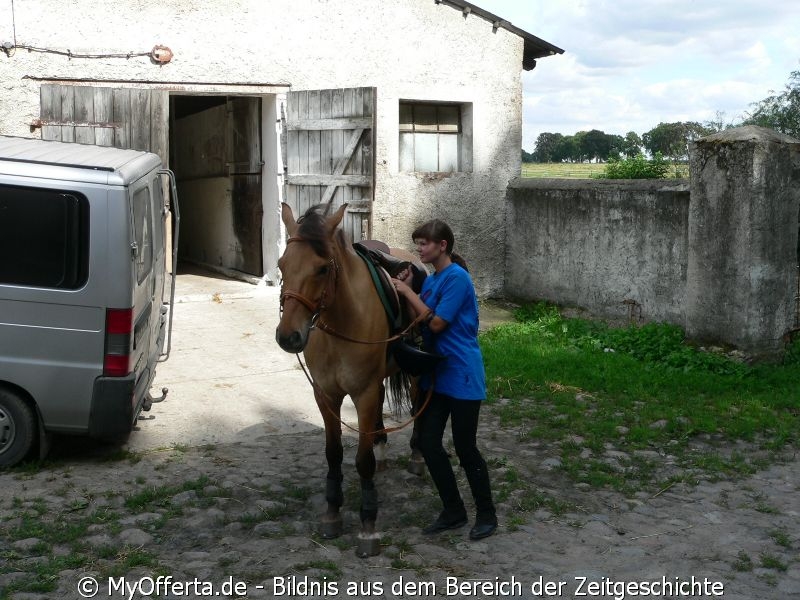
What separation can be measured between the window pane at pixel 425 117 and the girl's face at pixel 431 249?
25.5ft

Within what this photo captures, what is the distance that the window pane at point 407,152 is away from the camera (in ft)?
39.7

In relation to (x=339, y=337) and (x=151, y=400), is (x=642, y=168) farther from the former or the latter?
(x=339, y=337)

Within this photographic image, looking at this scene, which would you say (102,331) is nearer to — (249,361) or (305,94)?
(249,361)

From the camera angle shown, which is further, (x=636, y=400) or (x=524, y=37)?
(x=524, y=37)

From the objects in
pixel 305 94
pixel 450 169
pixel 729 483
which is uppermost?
pixel 305 94

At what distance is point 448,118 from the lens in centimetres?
1245

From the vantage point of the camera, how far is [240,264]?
→ 43.5 ft

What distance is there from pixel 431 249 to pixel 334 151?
639 cm

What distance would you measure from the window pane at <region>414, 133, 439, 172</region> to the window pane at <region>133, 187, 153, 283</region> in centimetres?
622

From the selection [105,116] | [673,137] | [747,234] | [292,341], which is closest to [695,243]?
[747,234]

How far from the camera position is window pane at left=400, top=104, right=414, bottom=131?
39.8 feet

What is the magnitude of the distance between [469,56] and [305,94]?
8.03 ft

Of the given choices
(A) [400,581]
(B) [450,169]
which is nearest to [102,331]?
(A) [400,581]

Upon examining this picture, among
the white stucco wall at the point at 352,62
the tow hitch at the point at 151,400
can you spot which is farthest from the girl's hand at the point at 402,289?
the white stucco wall at the point at 352,62
